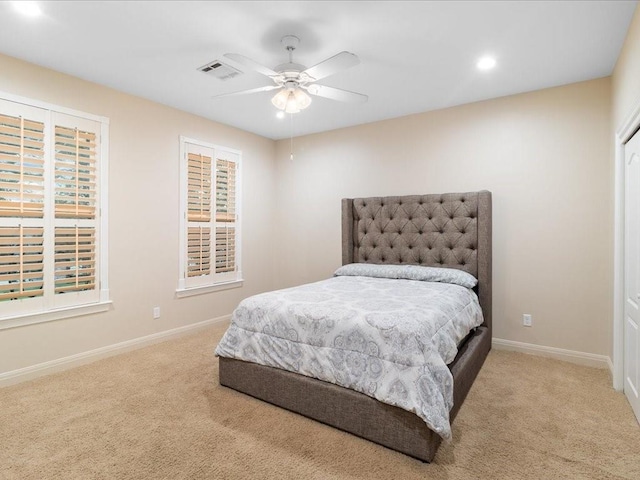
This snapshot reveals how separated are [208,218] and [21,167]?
1821 mm

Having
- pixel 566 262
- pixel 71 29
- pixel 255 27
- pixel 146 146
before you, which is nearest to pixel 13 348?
pixel 146 146

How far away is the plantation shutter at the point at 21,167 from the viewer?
270cm

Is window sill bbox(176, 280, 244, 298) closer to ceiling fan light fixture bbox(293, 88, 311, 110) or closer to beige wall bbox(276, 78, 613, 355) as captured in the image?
beige wall bbox(276, 78, 613, 355)

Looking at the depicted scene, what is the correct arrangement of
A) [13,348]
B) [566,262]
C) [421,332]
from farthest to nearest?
1. [566,262]
2. [13,348]
3. [421,332]

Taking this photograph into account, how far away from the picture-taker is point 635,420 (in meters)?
2.21

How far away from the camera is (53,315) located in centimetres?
297

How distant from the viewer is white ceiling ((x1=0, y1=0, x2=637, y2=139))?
216 centimetres

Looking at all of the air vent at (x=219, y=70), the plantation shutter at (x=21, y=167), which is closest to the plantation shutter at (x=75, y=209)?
the plantation shutter at (x=21, y=167)

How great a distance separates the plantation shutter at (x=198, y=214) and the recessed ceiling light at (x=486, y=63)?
3.01m

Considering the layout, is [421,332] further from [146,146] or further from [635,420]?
[146,146]

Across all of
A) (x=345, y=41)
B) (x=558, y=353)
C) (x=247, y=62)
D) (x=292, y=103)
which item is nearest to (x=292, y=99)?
(x=292, y=103)

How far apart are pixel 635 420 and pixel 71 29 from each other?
4.42 meters

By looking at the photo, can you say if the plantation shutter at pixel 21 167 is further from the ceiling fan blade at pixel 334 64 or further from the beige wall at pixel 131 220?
the ceiling fan blade at pixel 334 64

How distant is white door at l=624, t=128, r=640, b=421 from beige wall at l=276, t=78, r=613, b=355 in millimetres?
568
